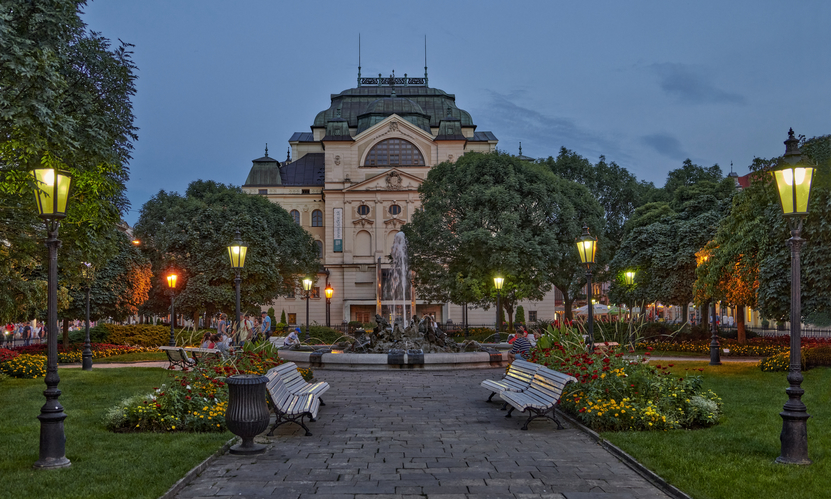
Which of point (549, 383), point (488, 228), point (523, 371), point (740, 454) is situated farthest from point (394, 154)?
point (740, 454)

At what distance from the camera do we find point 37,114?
11.3 meters

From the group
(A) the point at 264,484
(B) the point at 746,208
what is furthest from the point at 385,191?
(A) the point at 264,484

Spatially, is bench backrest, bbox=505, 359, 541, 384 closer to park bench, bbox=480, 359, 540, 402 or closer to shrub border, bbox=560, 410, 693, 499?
park bench, bbox=480, 359, 540, 402

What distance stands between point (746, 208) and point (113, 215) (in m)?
17.9

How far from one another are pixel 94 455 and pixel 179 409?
6.68 feet

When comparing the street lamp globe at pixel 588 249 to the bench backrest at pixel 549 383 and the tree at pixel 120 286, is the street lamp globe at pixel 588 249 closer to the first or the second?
the bench backrest at pixel 549 383

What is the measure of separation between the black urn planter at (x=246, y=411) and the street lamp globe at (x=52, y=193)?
300 centimetres

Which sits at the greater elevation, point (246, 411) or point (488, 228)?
point (488, 228)

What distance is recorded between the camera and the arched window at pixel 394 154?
63062 mm

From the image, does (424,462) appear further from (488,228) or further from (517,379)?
(488,228)

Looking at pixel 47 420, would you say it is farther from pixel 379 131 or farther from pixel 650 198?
pixel 379 131

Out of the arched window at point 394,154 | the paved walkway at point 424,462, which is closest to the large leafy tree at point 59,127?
the paved walkway at point 424,462

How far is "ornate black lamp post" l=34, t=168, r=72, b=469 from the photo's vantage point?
8258mm

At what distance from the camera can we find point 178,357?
19938 mm
